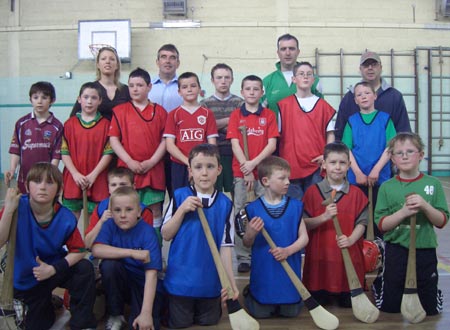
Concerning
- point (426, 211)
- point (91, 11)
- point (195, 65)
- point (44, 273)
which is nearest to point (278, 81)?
point (426, 211)

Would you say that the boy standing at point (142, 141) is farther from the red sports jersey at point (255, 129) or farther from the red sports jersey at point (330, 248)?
the red sports jersey at point (330, 248)

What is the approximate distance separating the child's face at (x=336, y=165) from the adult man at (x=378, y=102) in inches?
39.0

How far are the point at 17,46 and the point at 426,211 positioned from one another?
1351 centimetres

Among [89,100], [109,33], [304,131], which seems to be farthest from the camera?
[109,33]

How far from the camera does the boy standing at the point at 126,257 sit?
294cm

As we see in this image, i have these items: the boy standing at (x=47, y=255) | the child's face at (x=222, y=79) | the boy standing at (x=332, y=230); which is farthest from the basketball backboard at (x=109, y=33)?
the boy standing at (x=47, y=255)

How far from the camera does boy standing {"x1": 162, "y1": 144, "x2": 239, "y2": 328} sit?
306 centimetres

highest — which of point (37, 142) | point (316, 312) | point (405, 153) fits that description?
point (37, 142)

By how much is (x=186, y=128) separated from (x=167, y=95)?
73cm

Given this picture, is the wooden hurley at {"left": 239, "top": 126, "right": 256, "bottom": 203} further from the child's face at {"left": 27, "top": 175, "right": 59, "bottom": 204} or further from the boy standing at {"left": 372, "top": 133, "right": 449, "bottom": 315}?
the child's face at {"left": 27, "top": 175, "right": 59, "bottom": 204}

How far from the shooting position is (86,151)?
393cm

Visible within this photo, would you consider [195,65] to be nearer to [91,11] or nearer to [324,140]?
[91,11]

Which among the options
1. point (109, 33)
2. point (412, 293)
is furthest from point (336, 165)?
point (109, 33)

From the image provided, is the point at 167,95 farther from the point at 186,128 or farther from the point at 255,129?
the point at 255,129
